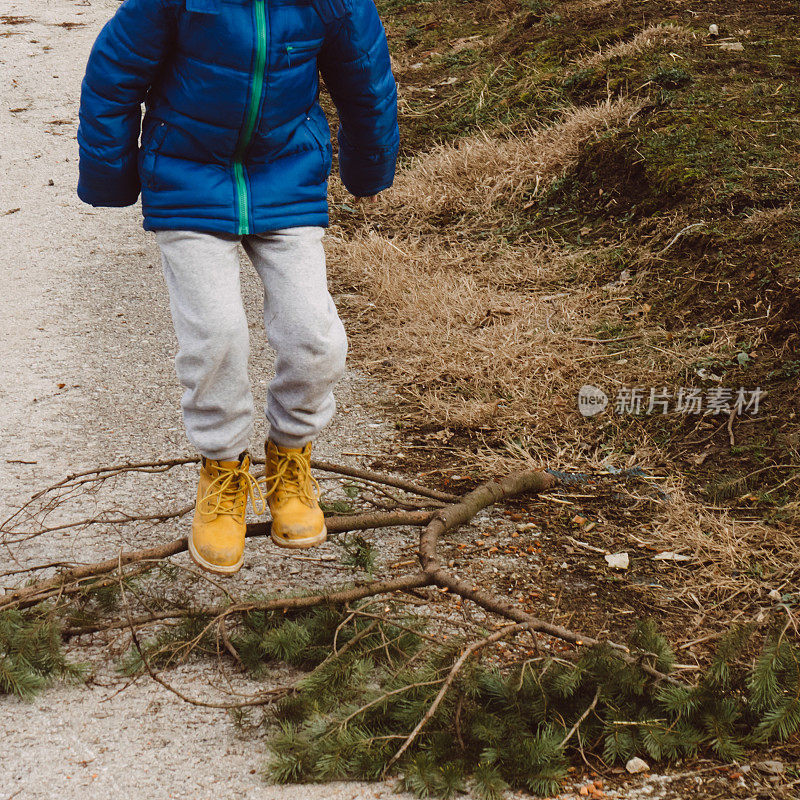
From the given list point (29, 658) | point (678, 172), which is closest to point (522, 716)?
point (29, 658)

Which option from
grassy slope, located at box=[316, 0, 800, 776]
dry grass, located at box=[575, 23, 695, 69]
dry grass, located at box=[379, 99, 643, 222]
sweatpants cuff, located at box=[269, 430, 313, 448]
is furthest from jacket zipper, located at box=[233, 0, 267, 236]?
dry grass, located at box=[575, 23, 695, 69]

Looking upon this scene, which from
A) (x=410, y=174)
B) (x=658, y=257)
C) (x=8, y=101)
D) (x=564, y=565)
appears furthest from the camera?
(x=8, y=101)

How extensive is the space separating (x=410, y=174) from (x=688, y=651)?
447cm

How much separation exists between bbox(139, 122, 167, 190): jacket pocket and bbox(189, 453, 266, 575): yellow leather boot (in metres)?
0.80

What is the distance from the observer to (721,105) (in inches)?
236

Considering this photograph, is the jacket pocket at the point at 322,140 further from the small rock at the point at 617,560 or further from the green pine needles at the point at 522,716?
the small rock at the point at 617,560

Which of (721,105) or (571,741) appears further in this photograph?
(721,105)

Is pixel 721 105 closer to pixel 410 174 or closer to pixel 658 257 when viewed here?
pixel 658 257

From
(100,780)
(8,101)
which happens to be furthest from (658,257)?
(8,101)

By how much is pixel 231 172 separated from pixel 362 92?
0.46m

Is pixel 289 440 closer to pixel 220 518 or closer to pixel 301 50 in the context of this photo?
pixel 220 518

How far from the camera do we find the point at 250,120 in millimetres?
2523

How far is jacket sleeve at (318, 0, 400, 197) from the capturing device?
103 inches

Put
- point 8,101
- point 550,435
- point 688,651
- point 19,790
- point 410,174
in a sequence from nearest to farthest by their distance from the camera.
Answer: point 19,790
point 688,651
point 550,435
point 410,174
point 8,101
